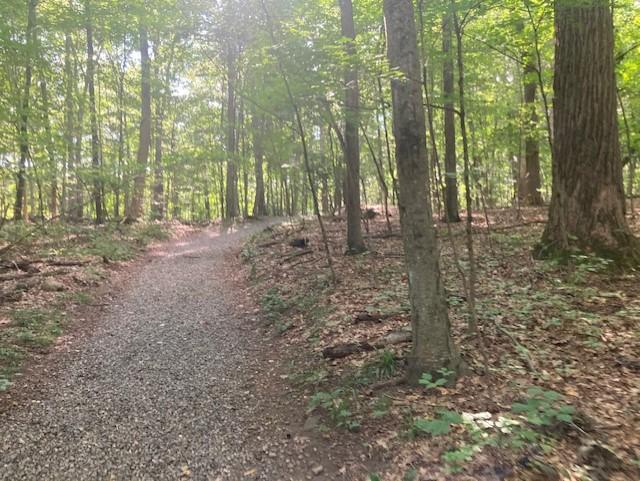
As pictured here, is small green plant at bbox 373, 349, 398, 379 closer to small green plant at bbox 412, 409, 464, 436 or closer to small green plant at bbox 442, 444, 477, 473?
small green plant at bbox 412, 409, 464, 436

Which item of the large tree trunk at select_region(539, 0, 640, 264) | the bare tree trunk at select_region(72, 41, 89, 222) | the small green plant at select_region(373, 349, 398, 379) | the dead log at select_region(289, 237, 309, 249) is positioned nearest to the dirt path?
the small green plant at select_region(373, 349, 398, 379)

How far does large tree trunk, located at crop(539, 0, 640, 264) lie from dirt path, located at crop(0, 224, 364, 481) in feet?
16.7

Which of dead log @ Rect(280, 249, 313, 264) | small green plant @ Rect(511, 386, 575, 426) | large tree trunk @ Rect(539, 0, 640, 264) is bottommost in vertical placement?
small green plant @ Rect(511, 386, 575, 426)

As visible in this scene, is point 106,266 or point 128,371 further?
point 106,266

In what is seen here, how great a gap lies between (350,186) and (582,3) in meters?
5.11

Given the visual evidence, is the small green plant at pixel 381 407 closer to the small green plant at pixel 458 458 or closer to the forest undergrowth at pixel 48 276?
the small green plant at pixel 458 458

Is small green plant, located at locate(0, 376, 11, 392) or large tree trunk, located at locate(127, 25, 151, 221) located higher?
large tree trunk, located at locate(127, 25, 151, 221)

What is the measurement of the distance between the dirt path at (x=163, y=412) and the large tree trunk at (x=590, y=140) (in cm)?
509

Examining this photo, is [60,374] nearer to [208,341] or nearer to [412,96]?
[208,341]

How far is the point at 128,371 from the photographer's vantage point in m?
5.37

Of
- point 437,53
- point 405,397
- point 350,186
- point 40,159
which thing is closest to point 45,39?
point 40,159

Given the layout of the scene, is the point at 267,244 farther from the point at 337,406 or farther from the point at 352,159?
the point at 337,406

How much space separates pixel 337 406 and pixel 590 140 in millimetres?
5597

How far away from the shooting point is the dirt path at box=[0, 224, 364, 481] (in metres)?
3.53
